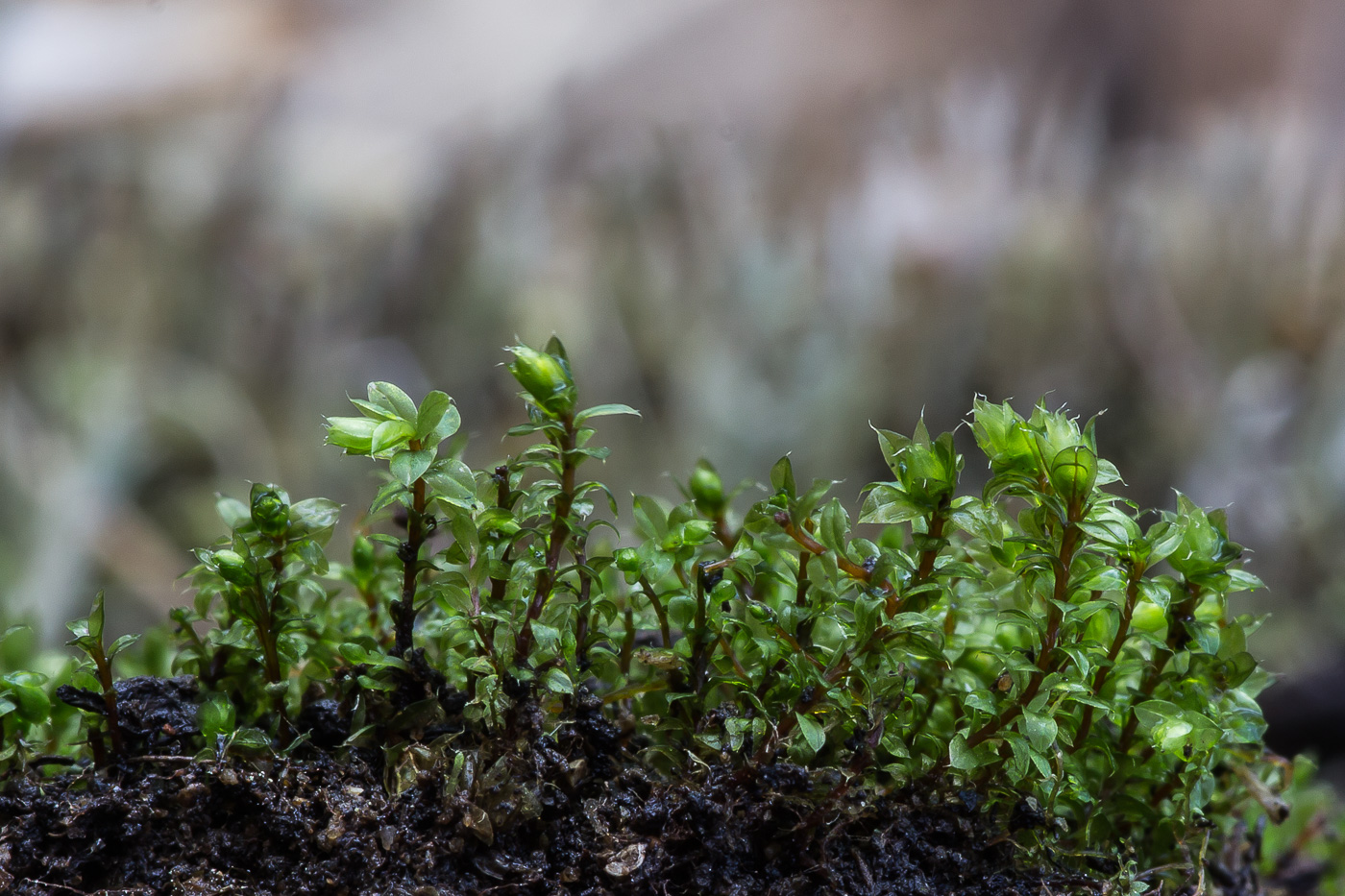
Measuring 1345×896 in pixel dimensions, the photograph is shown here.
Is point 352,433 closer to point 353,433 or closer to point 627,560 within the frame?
point 353,433

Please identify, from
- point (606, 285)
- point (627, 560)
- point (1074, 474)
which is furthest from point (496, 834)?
point (606, 285)

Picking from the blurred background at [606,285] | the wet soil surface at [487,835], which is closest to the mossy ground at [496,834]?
the wet soil surface at [487,835]

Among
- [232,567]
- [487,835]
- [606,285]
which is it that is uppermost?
[606,285]

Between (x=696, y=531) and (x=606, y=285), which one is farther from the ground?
(x=606, y=285)

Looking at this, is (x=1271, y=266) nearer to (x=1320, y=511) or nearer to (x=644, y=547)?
(x=1320, y=511)

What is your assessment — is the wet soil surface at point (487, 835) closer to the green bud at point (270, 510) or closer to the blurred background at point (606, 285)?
the green bud at point (270, 510)

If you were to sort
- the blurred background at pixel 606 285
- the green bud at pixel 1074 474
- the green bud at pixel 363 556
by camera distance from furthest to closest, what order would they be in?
the blurred background at pixel 606 285
the green bud at pixel 363 556
the green bud at pixel 1074 474
